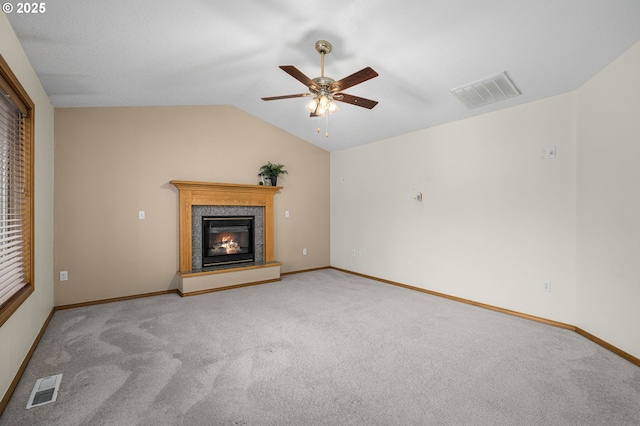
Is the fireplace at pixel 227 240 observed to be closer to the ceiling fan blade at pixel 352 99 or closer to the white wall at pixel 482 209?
the white wall at pixel 482 209

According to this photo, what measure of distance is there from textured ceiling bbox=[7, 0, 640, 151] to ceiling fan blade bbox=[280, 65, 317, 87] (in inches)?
20.9

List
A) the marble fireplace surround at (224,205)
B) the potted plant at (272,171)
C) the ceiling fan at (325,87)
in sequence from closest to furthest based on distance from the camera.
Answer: the ceiling fan at (325,87), the marble fireplace surround at (224,205), the potted plant at (272,171)

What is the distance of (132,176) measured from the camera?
4184mm

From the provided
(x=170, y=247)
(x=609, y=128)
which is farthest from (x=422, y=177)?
(x=170, y=247)

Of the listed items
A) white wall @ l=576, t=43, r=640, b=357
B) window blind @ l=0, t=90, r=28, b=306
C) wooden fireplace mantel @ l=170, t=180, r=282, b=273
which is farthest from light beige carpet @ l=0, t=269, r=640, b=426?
wooden fireplace mantel @ l=170, t=180, r=282, b=273

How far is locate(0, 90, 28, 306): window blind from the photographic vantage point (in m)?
2.17

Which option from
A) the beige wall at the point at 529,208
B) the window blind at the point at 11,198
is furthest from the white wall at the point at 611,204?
the window blind at the point at 11,198

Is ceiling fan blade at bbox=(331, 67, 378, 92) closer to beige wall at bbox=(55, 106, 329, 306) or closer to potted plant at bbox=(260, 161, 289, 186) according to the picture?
potted plant at bbox=(260, 161, 289, 186)

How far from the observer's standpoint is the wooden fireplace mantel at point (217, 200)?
4.46 meters

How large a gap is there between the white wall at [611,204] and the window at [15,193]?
4563 mm

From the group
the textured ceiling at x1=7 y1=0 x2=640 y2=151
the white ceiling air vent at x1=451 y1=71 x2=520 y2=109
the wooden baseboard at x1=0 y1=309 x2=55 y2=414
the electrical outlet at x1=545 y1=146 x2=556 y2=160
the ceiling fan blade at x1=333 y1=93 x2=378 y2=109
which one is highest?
the textured ceiling at x1=7 y1=0 x2=640 y2=151

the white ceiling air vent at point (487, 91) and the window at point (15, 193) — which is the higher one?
the white ceiling air vent at point (487, 91)

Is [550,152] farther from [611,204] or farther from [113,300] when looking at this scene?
[113,300]

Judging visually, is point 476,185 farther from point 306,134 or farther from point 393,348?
point 306,134
